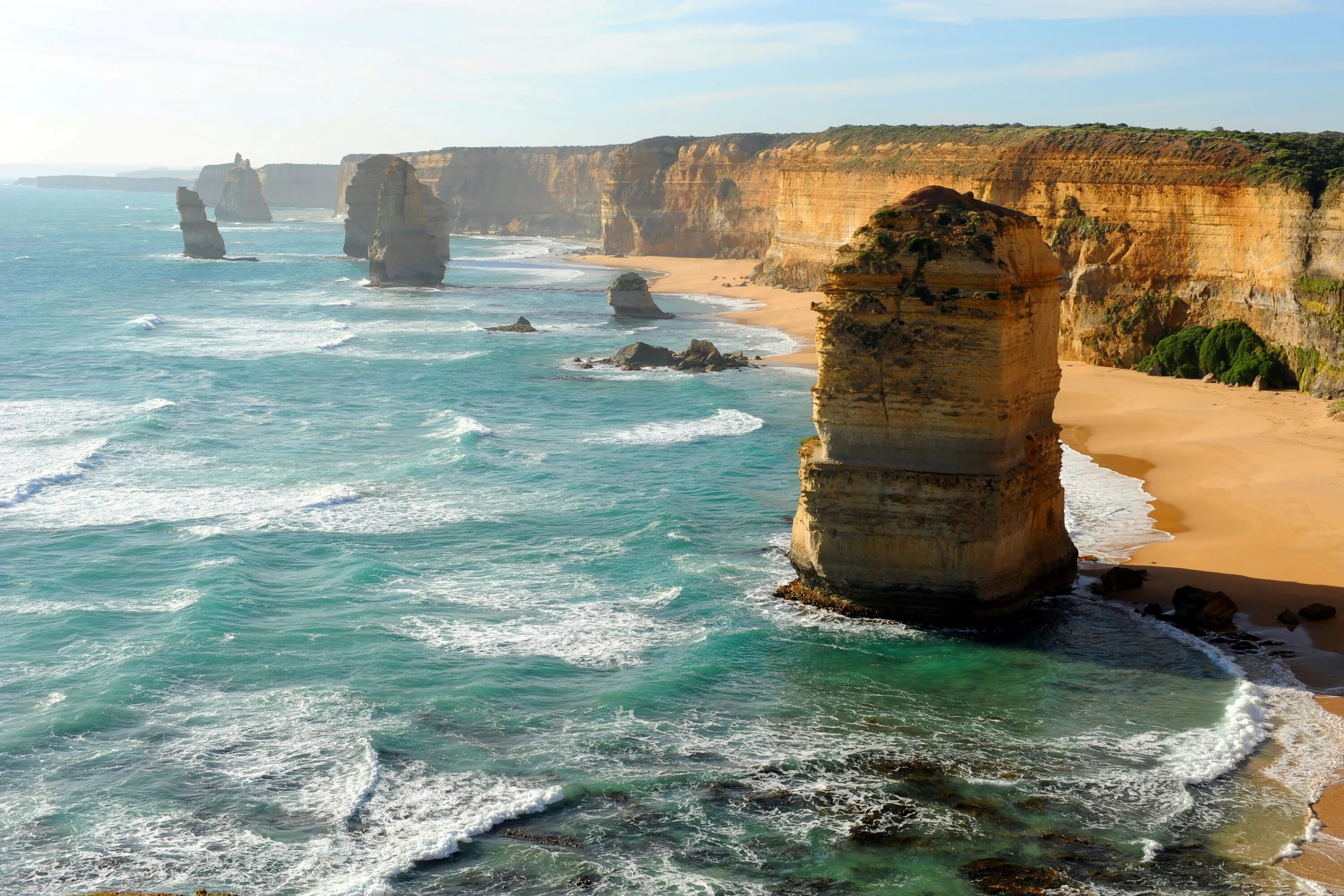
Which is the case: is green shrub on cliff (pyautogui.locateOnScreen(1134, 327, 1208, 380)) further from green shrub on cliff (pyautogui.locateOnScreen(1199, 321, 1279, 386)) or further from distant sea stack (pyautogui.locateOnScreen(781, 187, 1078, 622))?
distant sea stack (pyautogui.locateOnScreen(781, 187, 1078, 622))

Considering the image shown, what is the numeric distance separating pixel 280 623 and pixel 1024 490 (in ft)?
44.9

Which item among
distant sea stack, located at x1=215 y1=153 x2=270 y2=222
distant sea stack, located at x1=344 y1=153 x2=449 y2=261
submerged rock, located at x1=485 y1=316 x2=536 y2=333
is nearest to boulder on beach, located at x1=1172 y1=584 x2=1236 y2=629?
submerged rock, located at x1=485 y1=316 x2=536 y2=333

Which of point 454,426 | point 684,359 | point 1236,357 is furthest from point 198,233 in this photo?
point 1236,357

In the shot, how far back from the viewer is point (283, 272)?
3819 inches

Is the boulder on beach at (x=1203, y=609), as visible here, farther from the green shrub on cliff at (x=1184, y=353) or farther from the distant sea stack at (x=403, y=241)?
the distant sea stack at (x=403, y=241)

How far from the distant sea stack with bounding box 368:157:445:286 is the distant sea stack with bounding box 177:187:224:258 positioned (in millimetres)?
27040

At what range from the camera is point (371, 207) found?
336 ft

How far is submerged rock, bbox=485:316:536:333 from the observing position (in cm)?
6272

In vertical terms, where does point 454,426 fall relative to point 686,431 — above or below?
below

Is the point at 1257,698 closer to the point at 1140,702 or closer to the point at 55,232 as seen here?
the point at 1140,702

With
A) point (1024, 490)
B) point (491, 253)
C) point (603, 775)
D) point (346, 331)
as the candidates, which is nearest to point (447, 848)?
point (603, 775)

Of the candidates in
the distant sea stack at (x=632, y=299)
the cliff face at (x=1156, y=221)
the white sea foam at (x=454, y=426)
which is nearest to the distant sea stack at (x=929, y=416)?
the cliff face at (x=1156, y=221)

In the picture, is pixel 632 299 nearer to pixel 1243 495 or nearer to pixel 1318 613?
pixel 1243 495

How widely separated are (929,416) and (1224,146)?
2852 cm
